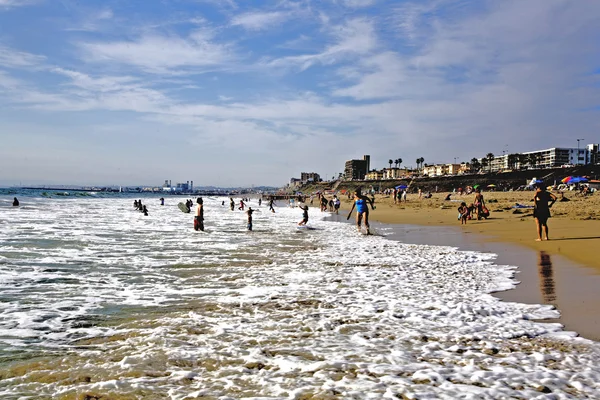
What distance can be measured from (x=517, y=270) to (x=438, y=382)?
20.9 ft

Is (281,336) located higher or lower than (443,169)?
lower

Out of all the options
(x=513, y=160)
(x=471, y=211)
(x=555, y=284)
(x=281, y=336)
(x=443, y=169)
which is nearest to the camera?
(x=281, y=336)

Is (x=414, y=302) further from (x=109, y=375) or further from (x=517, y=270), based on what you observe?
(x=109, y=375)

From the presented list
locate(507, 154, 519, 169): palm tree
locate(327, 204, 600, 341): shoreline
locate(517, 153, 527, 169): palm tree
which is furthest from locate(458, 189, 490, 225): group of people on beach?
locate(507, 154, 519, 169): palm tree

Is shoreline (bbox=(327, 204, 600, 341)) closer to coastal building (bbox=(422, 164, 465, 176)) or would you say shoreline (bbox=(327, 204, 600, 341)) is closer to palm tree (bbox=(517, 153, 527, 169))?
palm tree (bbox=(517, 153, 527, 169))

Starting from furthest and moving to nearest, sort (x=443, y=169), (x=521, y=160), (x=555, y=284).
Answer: (x=443, y=169)
(x=521, y=160)
(x=555, y=284)

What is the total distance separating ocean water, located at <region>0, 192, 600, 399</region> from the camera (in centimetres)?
361

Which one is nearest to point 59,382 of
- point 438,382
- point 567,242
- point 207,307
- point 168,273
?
point 207,307

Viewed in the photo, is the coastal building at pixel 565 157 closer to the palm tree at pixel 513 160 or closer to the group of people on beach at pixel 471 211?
the palm tree at pixel 513 160

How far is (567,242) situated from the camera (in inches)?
482

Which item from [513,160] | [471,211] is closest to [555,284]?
[471,211]

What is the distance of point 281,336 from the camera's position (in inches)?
193

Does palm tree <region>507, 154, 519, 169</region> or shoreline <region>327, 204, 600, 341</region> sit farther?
palm tree <region>507, 154, 519, 169</region>

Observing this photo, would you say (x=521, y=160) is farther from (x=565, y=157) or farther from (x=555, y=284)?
(x=555, y=284)
